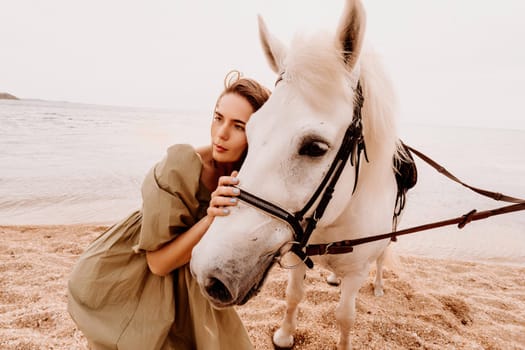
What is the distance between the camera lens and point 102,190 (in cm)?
744

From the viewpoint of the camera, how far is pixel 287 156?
120 cm

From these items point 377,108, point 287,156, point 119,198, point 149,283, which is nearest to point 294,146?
point 287,156

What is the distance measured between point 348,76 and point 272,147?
518 millimetres

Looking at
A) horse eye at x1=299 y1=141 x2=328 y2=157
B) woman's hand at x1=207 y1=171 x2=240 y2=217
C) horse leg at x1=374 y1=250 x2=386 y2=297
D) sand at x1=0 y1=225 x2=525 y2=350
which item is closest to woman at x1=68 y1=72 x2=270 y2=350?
woman's hand at x1=207 y1=171 x2=240 y2=217

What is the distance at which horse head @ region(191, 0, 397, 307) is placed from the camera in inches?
44.4

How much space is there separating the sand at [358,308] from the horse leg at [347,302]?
0.21 m

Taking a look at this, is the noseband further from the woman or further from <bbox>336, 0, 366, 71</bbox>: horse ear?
the woman

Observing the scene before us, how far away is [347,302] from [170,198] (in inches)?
65.3

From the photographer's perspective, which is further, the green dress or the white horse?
the green dress

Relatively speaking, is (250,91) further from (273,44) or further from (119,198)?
(119,198)

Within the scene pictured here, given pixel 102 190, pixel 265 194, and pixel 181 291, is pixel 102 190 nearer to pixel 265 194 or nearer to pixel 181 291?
pixel 181 291

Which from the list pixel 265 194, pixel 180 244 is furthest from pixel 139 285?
pixel 265 194

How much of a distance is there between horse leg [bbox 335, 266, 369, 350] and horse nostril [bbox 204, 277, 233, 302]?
1.31m

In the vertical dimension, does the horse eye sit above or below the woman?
above
